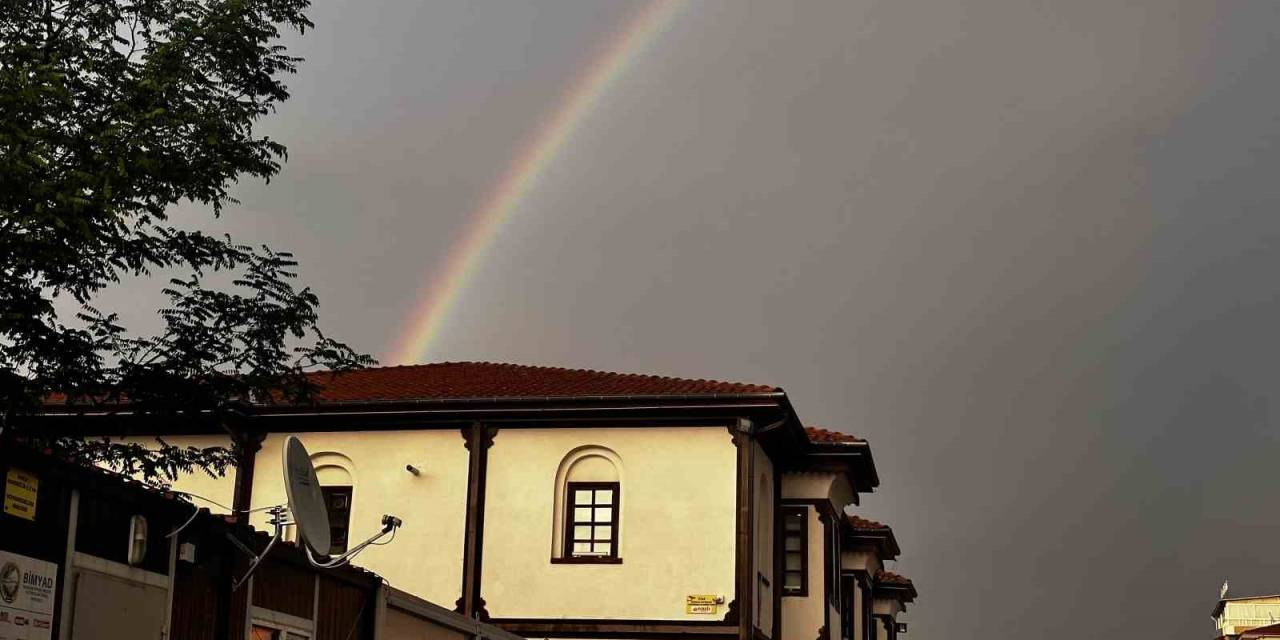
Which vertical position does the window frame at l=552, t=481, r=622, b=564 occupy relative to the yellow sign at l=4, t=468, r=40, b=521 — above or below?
above

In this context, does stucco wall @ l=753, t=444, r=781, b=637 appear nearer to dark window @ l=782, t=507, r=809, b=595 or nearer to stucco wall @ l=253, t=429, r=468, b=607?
dark window @ l=782, t=507, r=809, b=595

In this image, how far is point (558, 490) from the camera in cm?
2917

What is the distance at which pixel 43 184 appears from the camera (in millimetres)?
15859

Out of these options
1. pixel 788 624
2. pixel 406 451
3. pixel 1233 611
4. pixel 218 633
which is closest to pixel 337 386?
pixel 406 451

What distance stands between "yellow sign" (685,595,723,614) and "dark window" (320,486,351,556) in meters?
7.42

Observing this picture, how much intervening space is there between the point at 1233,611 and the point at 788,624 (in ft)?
332

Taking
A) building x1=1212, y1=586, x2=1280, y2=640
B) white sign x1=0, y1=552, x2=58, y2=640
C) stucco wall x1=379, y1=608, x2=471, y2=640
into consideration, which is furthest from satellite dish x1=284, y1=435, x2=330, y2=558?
building x1=1212, y1=586, x2=1280, y2=640

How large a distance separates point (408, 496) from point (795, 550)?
9.17 m

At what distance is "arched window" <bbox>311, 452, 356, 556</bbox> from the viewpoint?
29875mm

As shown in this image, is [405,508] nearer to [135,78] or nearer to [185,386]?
[185,386]

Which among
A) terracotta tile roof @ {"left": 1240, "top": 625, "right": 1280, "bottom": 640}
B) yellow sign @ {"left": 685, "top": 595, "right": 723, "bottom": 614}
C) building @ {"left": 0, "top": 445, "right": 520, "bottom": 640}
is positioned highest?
terracotta tile roof @ {"left": 1240, "top": 625, "right": 1280, "bottom": 640}

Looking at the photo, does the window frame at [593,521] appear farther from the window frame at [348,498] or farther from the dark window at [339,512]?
the dark window at [339,512]

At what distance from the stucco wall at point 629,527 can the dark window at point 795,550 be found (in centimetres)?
465

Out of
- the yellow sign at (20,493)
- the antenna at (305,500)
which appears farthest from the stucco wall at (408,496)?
the yellow sign at (20,493)
